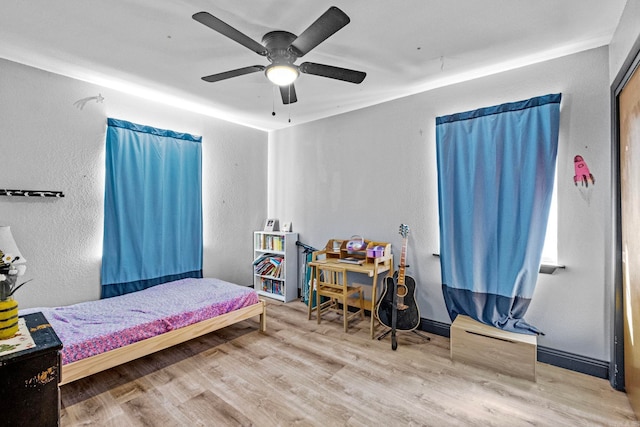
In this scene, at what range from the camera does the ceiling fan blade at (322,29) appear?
152 cm

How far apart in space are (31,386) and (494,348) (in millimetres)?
2850

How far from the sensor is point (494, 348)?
242cm

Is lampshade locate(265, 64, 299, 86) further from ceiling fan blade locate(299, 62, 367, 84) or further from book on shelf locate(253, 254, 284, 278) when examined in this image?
book on shelf locate(253, 254, 284, 278)

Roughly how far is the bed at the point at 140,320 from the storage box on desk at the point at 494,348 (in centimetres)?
189

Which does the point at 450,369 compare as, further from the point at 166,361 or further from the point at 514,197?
the point at 166,361

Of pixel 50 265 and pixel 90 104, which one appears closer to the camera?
pixel 50 265

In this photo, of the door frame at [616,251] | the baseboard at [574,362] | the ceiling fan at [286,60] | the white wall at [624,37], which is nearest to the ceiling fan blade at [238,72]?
the ceiling fan at [286,60]

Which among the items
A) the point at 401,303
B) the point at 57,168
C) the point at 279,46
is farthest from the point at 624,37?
the point at 57,168

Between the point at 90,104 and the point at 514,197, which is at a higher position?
the point at 90,104

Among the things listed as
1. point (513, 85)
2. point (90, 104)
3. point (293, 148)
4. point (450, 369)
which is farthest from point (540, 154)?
point (90, 104)

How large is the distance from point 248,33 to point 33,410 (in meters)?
2.36

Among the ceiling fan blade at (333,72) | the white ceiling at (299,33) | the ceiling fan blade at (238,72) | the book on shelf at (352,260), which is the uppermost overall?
the white ceiling at (299,33)

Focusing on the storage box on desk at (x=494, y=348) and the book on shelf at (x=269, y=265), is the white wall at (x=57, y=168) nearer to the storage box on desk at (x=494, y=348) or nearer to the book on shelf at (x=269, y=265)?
the book on shelf at (x=269, y=265)

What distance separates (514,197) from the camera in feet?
8.45
